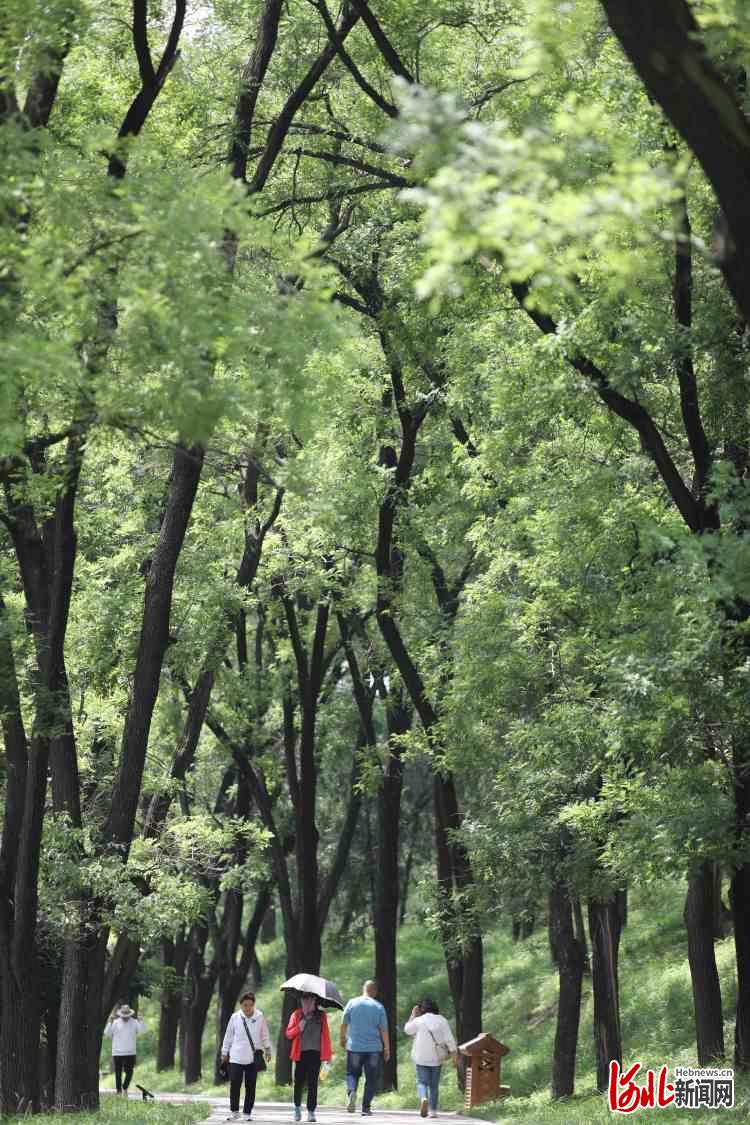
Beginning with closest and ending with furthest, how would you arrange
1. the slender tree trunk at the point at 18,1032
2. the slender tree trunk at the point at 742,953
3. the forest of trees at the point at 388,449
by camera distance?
the forest of trees at the point at 388,449 → the slender tree trunk at the point at 742,953 → the slender tree trunk at the point at 18,1032

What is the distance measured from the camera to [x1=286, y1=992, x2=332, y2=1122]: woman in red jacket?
17969 mm

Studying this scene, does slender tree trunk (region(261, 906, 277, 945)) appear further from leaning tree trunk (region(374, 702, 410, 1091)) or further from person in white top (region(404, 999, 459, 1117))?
person in white top (region(404, 999, 459, 1117))

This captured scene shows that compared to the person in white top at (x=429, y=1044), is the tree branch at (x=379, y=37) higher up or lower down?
higher up

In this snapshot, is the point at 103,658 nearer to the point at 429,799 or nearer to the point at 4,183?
the point at 4,183

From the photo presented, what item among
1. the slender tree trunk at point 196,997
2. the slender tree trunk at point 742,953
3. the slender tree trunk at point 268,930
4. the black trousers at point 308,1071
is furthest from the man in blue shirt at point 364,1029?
the slender tree trunk at point 268,930

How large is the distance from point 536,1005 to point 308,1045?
63.7 feet

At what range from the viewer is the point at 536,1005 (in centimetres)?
3625

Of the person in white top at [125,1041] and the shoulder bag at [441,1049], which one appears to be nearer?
the shoulder bag at [441,1049]

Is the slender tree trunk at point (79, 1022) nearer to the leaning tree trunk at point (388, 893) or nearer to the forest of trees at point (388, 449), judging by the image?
the forest of trees at point (388, 449)

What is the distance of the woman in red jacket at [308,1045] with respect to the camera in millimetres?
17969

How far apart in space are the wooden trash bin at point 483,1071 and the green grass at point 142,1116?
400 centimetres

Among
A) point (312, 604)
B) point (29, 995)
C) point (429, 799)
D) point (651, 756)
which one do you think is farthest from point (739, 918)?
point (429, 799)

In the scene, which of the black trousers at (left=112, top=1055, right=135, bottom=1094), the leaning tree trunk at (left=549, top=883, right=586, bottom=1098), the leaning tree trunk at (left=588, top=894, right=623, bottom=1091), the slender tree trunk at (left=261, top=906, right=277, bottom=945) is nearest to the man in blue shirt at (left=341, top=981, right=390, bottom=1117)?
the leaning tree trunk at (left=588, top=894, right=623, bottom=1091)

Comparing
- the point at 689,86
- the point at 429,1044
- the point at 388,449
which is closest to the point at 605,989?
the point at 429,1044
